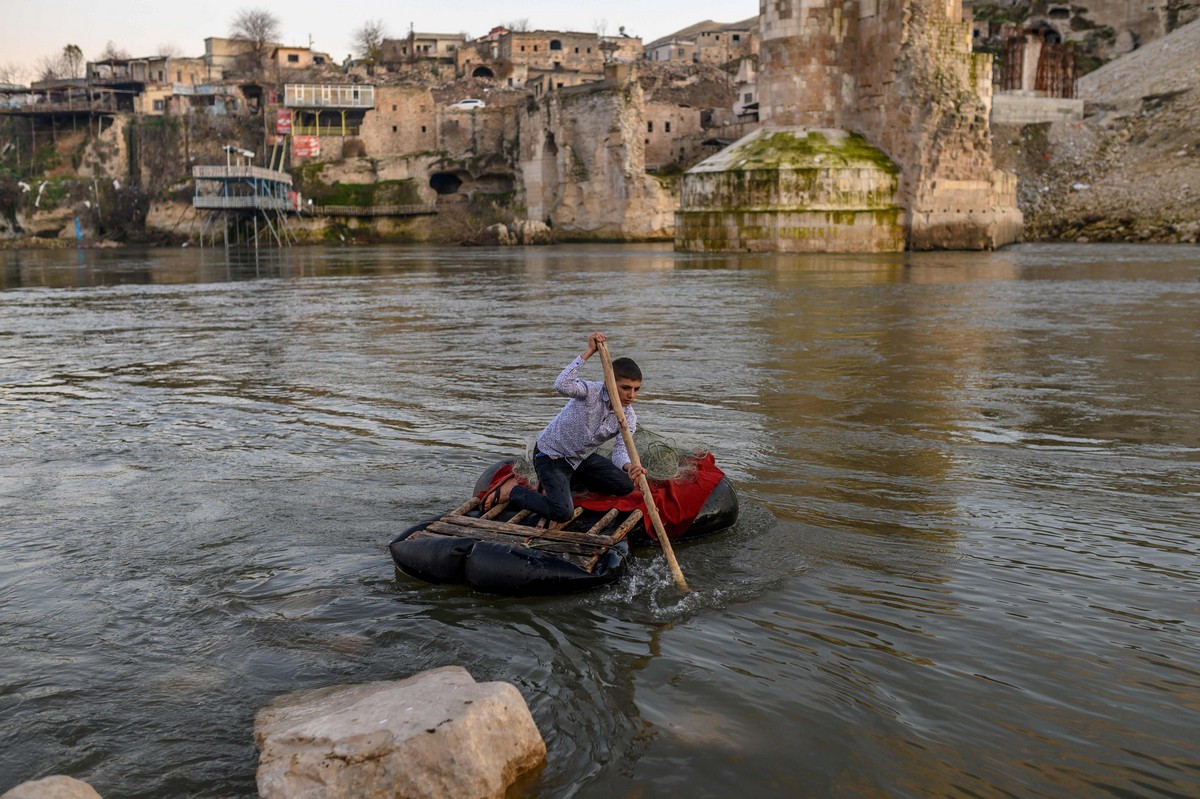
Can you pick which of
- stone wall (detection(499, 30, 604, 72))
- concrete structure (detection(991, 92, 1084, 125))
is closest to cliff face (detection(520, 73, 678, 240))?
concrete structure (detection(991, 92, 1084, 125))

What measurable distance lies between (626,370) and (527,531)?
1144 millimetres

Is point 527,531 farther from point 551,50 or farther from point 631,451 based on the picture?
point 551,50

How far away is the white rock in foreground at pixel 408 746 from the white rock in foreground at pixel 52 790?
1.84 ft

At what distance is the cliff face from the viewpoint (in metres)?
60.0

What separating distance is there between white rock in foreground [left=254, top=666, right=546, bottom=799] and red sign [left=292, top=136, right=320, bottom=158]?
73625 millimetres

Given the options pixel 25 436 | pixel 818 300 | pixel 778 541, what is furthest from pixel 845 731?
pixel 818 300

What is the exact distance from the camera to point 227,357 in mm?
14641

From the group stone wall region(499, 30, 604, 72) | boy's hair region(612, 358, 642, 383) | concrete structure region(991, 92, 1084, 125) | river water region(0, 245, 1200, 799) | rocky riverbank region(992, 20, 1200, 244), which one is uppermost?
stone wall region(499, 30, 604, 72)

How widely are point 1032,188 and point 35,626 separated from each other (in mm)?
48778

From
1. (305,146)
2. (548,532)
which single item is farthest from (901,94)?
(305,146)

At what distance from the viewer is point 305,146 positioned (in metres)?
73.4

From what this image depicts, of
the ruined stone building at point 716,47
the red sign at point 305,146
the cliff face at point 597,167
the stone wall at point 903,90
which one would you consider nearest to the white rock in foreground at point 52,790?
the stone wall at point 903,90

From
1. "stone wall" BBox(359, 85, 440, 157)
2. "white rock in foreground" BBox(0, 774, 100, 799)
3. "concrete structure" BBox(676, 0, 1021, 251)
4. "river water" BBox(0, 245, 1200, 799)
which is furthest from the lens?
"stone wall" BBox(359, 85, 440, 157)

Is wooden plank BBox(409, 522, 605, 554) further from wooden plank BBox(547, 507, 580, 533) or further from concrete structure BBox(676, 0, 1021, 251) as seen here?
concrete structure BBox(676, 0, 1021, 251)
